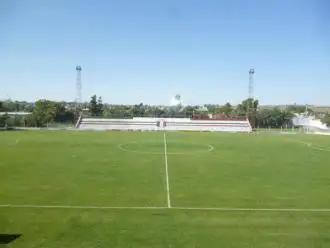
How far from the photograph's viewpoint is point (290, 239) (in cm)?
1222

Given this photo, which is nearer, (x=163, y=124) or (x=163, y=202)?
(x=163, y=202)

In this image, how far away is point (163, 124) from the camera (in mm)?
79312

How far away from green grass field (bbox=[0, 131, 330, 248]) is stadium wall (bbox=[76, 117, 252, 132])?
150 feet

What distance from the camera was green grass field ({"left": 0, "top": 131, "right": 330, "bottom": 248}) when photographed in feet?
40.3

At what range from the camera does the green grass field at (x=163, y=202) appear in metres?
12.3

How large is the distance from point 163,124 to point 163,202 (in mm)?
62432

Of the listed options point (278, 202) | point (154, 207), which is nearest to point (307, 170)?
point (278, 202)

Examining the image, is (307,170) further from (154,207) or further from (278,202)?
(154,207)

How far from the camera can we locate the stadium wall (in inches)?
3046

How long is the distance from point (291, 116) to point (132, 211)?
8886 centimetres

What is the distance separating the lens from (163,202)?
667 inches

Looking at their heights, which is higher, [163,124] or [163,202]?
[163,202]

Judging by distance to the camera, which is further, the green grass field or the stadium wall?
the stadium wall

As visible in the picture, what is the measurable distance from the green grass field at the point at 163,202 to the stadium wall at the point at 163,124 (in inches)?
1797
